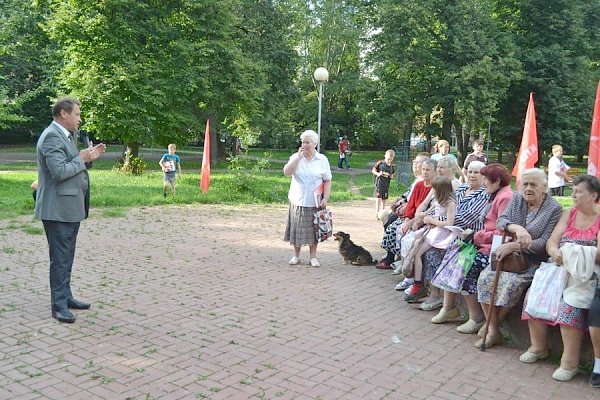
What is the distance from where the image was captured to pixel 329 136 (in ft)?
133

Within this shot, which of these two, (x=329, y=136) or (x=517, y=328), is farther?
(x=329, y=136)

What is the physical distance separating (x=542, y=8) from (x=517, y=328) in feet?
99.0

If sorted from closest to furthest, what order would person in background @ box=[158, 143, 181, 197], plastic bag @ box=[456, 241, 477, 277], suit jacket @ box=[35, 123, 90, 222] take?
suit jacket @ box=[35, 123, 90, 222] < plastic bag @ box=[456, 241, 477, 277] < person in background @ box=[158, 143, 181, 197]

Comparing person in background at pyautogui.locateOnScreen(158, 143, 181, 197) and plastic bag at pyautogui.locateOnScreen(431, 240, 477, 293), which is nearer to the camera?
plastic bag at pyautogui.locateOnScreen(431, 240, 477, 293)

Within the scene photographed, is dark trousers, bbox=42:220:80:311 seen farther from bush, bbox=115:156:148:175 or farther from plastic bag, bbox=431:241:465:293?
bush, bbox=115:156:148:175

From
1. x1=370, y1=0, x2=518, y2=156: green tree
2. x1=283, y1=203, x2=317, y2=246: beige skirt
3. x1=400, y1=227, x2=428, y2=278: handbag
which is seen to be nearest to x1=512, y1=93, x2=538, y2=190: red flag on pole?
x1=400, y1=227, x2=428, y2=278: handbag

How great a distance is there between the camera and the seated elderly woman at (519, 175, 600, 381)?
4.17 m

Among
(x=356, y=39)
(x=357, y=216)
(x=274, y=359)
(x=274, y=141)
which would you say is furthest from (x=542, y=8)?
(x=274, y=359)

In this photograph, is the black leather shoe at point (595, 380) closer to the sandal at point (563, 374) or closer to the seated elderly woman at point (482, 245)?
the sandal at point (563, 374)

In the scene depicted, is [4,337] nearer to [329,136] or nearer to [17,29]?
[17,29]

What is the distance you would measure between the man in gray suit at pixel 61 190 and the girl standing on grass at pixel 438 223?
3.45 meters

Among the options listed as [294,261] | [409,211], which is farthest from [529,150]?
[294,261]

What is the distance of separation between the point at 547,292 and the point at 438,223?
5.64 ft

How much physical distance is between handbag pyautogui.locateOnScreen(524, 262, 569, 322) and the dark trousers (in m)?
4.03
